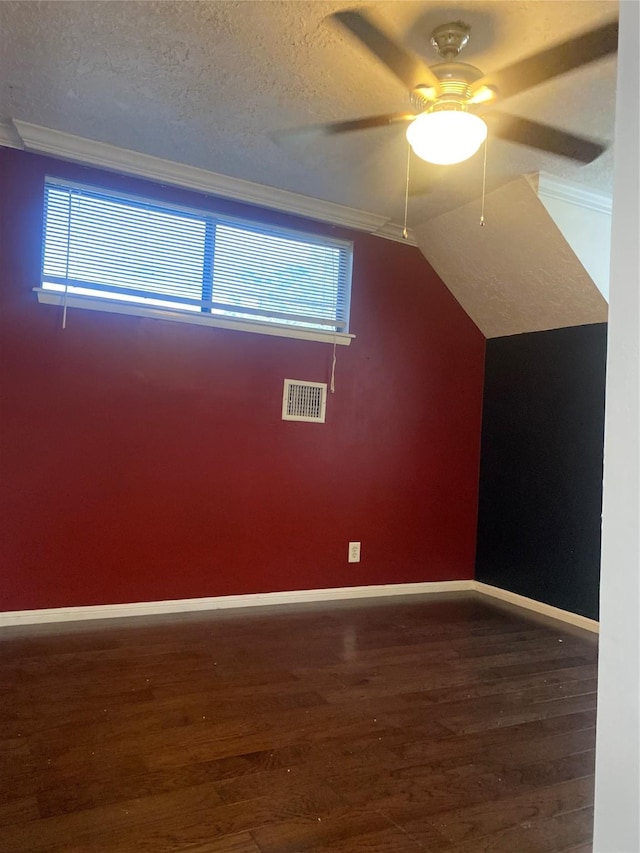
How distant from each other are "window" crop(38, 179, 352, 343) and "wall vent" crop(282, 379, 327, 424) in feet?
1.02

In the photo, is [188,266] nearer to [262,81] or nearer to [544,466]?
[262,81]

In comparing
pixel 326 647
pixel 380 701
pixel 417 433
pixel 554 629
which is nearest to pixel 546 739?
pixel 380 701

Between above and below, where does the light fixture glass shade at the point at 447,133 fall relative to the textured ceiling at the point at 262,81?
below

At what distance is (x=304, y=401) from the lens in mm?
3805

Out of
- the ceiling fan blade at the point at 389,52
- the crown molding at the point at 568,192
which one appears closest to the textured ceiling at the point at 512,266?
the crown molding at the point at 568,192

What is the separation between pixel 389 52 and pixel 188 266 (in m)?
1.75

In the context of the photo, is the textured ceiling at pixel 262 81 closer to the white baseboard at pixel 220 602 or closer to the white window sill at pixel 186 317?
the white window sill at pixel 186 317

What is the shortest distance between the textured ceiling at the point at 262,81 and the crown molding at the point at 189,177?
3.2 inches

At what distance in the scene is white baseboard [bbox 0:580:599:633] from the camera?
10.3ft

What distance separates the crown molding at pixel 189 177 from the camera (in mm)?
3004

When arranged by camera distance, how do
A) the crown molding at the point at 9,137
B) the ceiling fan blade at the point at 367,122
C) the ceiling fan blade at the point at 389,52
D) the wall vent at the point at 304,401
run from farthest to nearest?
the wall vent at the point at 304,401
the crown molding at the point at 9,137
the ceiling fan blade at the point at 367,122
the ceiling fan blade at the point at 389,52

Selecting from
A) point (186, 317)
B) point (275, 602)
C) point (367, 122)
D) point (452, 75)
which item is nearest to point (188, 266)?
point (186, 317)

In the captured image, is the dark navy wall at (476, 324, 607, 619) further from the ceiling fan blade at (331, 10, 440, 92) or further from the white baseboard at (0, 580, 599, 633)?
the ceiling fan blade at (331, 10, 440, 92)

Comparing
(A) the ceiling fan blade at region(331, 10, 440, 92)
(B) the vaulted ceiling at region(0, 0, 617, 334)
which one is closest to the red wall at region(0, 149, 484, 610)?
→ (B) the vaulted ceiling at region(0, 0, 617, 334)
